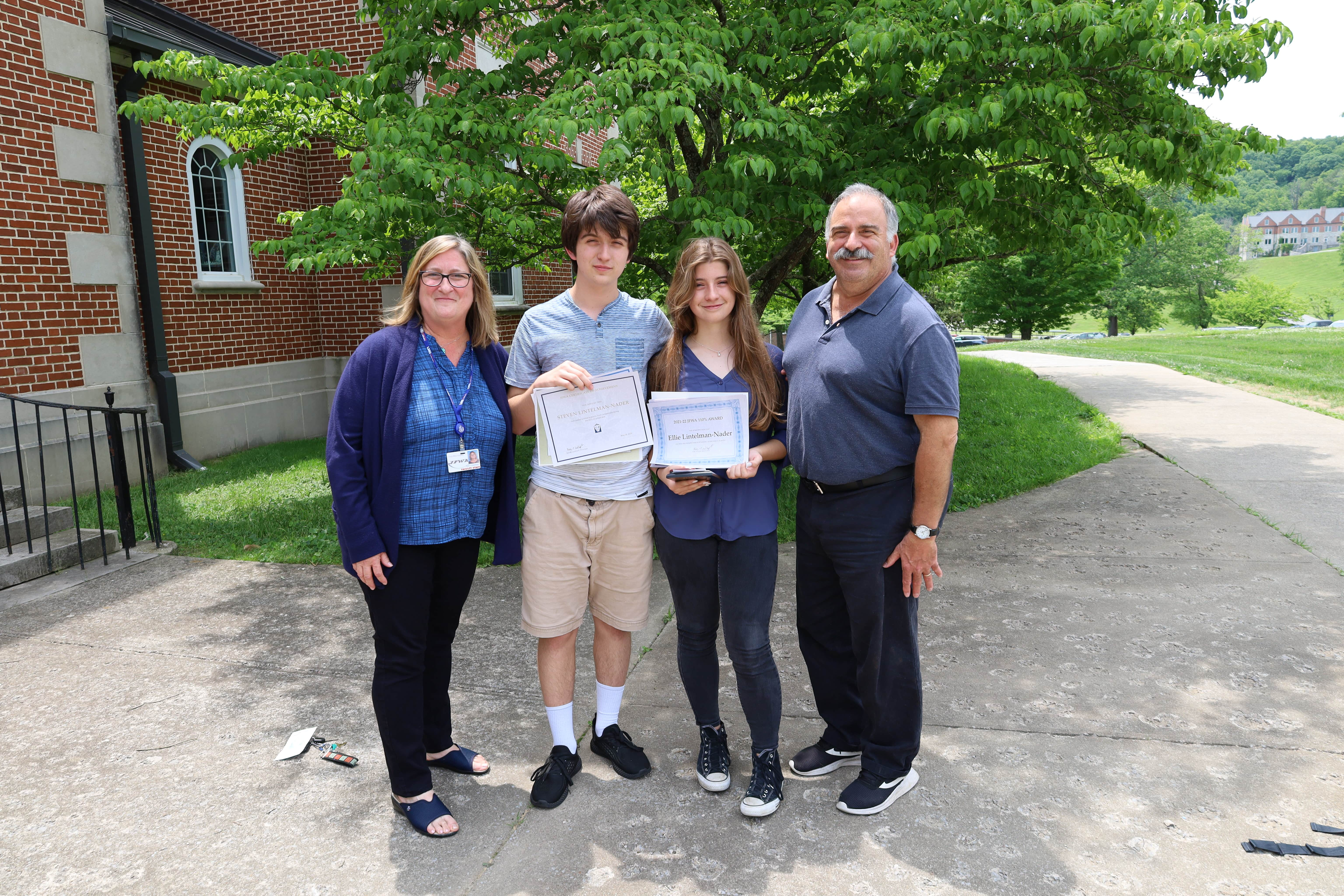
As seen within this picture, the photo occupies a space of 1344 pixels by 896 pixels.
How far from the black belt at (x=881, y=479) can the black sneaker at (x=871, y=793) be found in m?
1.04

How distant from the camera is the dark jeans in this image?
10.2 feet

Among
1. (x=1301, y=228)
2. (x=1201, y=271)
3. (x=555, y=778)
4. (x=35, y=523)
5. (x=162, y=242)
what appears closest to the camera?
(x=555, y=778)

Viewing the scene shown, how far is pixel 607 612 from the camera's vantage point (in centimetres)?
333

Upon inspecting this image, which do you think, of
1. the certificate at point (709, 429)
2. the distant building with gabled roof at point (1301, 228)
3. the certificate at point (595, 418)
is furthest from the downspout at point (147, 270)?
the distant building with gabled roof at point (1301, 228)

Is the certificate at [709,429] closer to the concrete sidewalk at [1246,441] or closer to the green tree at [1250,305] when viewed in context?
the concrete sidewalk at [1246,441]

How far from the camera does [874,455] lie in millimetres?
2945

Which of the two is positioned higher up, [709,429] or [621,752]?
[709,429]

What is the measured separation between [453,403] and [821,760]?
1.92m

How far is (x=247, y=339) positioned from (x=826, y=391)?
1012 centimetres

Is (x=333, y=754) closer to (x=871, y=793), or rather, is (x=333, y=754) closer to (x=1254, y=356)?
(x=871, y=793)

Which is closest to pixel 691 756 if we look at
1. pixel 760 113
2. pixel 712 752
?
pixel 712 752

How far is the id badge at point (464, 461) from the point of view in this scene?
2996 mm

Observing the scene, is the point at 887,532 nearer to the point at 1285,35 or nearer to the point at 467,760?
the point at 467,760

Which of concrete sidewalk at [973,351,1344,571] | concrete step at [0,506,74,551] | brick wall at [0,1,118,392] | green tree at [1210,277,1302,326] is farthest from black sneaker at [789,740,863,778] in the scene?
green tree at [1210,277,1302,326]
